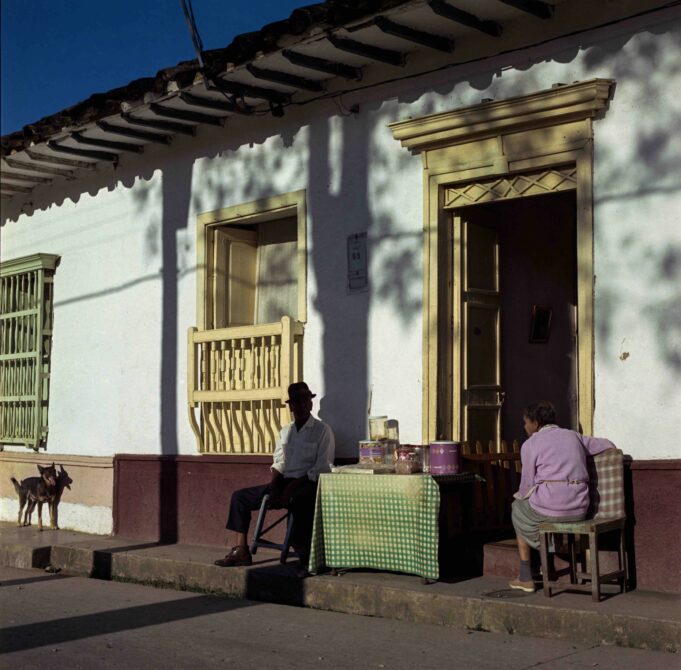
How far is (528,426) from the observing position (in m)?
7.30

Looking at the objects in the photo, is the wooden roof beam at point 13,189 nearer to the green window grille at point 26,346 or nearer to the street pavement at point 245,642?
the green window grille at point 26,346

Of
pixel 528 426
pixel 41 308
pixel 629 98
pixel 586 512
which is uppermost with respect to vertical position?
pixel 629 98

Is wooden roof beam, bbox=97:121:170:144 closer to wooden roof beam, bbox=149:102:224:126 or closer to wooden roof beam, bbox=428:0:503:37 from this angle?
wooden roof beam, bbox=149:102:224:126

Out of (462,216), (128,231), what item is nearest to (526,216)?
(462,216)

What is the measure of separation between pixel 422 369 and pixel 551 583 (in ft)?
6.82

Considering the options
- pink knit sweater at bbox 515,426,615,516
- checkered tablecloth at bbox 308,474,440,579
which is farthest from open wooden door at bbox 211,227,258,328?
pink knit sweater at bbox 515,426,615,516

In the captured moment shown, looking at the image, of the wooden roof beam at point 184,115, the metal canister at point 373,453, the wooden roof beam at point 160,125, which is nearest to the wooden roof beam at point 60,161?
the wooden roof beam at point 160,125

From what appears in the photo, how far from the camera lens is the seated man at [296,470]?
27.7ft

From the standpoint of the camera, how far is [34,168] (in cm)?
1198

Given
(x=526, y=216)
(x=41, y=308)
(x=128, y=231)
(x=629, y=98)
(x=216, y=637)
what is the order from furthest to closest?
(x=41, y=308), (x=128, y=231), (x=526, y=216), (x=629, y=98), (x=216, y=637)

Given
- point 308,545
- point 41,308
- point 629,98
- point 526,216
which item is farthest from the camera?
point 41,308

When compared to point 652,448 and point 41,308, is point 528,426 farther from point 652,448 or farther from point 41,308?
point 41,308

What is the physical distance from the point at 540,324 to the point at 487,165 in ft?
6.09

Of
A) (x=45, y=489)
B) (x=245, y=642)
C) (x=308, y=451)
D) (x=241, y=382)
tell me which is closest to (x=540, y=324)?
(x=308, y=451)
